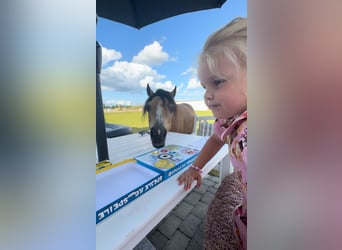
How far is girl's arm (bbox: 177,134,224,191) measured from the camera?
1.55 ft

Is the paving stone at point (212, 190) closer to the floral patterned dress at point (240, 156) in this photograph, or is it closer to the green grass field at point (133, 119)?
the green grass field at point (133, 119)

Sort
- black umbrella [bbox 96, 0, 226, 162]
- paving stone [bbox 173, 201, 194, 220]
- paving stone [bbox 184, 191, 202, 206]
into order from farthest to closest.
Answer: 1. paving stone [bbox 184, 191, 202, 206]
2. paving stone [bbox 173, 201, 194, 220]
3. black umbrella [bbox 96, 0, 226, 162]

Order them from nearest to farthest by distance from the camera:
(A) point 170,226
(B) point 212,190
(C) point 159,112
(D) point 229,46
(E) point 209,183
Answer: (D) point 229,46, (A) point 170,226, (C) point 159,112, (B) point 212,190, (E) point 209,183

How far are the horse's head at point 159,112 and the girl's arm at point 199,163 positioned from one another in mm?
326

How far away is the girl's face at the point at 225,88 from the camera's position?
16.3 inches

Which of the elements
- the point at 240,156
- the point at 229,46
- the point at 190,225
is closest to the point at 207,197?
the point at 190,225

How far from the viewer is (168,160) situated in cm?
57

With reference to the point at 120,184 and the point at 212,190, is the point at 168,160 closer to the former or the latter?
the point at 120,184

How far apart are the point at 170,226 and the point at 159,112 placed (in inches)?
27.2

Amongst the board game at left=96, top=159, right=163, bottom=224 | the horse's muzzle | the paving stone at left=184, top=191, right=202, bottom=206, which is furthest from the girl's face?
the paving stone at left=184, top=191, right=202, bottom=206

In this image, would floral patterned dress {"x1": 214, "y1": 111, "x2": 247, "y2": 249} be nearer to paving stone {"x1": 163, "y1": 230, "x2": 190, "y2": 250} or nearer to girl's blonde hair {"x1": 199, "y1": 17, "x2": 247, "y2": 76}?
girl's blonde hair {"x1": 199, "y1": 17, "x2": 247, "y2": 76}

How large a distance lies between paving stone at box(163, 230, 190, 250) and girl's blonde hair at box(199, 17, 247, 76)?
0.83 m
